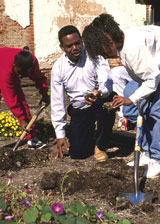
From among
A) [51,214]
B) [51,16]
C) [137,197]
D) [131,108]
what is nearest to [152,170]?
[137,197]

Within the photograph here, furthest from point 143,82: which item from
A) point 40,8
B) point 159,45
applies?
point 40,8

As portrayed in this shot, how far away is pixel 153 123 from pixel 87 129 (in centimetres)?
106

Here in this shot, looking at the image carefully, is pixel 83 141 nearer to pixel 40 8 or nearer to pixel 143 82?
pixel 143 82

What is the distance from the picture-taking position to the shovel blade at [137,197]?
136 inches

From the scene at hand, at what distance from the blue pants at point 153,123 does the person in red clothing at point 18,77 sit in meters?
1.57

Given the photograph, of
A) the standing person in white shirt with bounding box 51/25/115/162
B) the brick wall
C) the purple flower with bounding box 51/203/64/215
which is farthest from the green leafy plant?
the brick wall

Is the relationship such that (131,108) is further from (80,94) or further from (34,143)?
(34,143)

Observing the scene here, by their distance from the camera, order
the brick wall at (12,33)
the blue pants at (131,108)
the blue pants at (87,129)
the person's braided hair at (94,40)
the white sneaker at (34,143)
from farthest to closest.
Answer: the brick wall at (12,33)
the white sneaker at (34,143)
the blue pants at (87,129)
the blue pants at (131,108)
the person's braided hair at (94,40)

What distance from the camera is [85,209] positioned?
2.85 m

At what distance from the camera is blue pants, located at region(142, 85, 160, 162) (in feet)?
13.4

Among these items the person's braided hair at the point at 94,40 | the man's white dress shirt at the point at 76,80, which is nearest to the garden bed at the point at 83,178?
the man's white dress shirt at the point at 76,80

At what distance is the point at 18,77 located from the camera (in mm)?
5238

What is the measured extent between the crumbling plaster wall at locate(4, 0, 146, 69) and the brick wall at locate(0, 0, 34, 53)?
0.13 m

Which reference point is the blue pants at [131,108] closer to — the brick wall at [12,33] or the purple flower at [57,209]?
the purple flower at [57,209]
